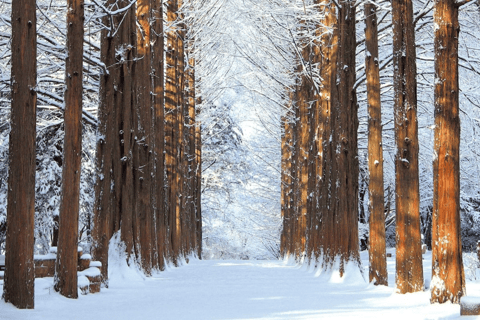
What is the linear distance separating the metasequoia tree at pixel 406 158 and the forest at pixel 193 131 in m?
0.02

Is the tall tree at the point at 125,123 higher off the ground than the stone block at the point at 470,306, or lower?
higher

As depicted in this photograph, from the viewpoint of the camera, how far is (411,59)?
8.98 meters

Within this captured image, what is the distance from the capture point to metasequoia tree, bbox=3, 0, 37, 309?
21.9 feet

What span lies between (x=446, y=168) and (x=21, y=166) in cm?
467

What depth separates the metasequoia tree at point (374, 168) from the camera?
1067cm

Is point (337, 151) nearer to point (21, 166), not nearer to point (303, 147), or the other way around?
point (21, 166)

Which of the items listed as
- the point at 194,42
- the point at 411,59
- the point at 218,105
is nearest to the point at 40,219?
the point at 194,42

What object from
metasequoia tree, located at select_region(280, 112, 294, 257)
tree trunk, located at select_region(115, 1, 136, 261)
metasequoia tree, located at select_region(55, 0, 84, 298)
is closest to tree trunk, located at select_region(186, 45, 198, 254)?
metasequoia tree, located at select_region(280, 112, 294, 257)

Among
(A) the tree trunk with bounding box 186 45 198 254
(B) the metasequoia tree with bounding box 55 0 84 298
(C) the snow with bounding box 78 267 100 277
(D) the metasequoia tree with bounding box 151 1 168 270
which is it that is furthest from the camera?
(A) the tree trunk with bounding box 186 45 198 254

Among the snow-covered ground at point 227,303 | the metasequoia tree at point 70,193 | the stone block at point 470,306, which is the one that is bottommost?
the snow-covered ground at point 227,303

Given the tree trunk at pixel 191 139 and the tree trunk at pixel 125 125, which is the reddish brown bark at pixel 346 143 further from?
the tree trunk at pixel 191 139

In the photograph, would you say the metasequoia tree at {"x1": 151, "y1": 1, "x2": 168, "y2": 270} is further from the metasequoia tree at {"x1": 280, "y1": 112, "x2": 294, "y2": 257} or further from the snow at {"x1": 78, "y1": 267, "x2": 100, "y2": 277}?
the metasequoia tree at {"x1": 280, "y1": 112, "x2": 294, "y2": 257}

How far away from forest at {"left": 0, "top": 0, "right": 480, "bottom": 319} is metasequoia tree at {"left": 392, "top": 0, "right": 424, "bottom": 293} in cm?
2

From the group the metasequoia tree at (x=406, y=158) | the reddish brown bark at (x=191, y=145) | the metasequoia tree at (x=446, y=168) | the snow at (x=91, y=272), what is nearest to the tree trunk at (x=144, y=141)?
the snow at (x=91, y=272)
